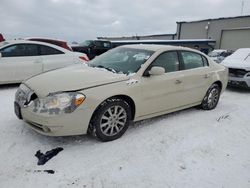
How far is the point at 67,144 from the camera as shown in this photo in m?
3.48

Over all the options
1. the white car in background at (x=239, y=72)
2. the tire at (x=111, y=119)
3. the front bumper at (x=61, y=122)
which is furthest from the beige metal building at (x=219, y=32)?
the front bumper at (x=61, y=122)

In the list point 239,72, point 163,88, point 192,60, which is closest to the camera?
point 163,88

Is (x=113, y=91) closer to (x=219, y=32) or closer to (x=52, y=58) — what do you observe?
(x=52, y=58)

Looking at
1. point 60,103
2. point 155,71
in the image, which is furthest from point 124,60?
point 60,103

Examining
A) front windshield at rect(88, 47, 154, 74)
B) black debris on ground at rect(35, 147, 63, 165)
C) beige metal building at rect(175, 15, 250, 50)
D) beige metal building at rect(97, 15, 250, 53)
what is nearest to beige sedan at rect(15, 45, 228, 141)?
front windshield at rect(88, 47, 154, 74)

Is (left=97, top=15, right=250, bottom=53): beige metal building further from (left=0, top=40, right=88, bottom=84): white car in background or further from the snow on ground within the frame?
the snow on ground

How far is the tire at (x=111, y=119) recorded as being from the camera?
340 cm

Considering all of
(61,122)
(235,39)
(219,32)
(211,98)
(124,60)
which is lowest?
(211,98)

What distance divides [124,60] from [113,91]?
3.47 ft

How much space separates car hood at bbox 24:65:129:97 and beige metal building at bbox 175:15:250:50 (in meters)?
24.3

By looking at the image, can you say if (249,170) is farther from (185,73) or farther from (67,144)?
(67,144)

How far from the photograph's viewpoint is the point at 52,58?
23.8 feet

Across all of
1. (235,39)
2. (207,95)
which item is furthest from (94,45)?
(235,39)

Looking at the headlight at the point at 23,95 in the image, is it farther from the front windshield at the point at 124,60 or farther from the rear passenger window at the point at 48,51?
the rear passenger window at the point at 48,51
